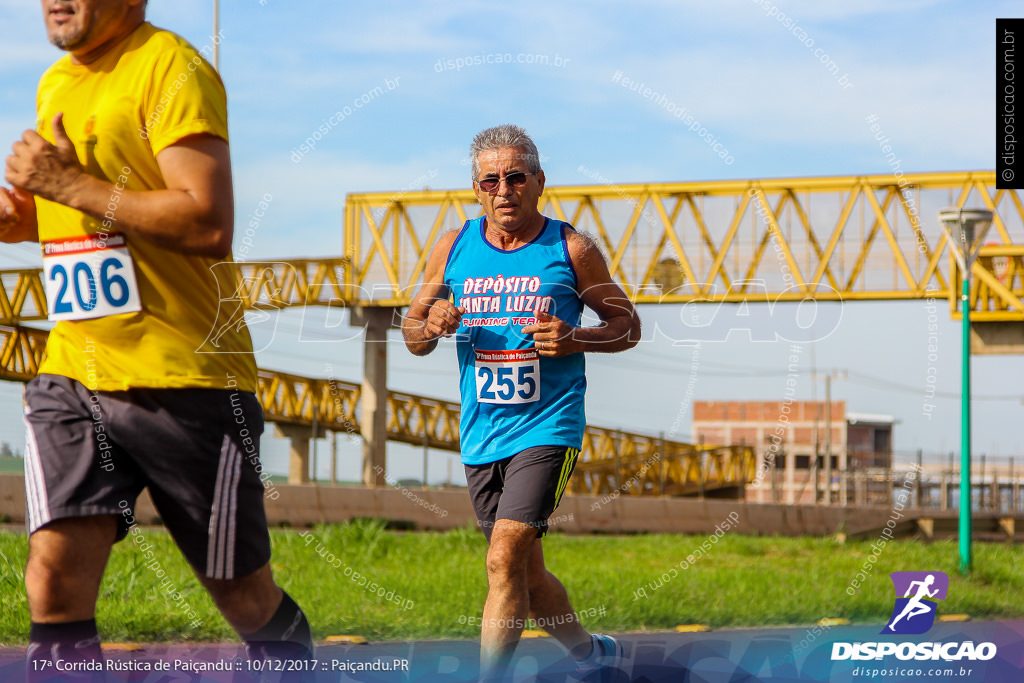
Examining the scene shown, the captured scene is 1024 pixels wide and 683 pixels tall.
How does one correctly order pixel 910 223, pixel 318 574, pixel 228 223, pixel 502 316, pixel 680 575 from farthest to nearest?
pixel 910 223, pixel 680 575, pixel 318 574, pixel 502 316, pixel 228 223

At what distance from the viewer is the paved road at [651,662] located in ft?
17.8

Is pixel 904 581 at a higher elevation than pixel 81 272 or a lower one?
lower

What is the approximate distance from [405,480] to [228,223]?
50.8 ft

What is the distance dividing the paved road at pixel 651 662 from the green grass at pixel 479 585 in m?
0.62

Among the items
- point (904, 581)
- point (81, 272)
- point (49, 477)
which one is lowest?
point (904, 581)

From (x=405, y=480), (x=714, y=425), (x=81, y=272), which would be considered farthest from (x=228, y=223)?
(x=714, y=425)

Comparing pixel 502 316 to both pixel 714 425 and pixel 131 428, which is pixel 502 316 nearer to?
pixel 131 428

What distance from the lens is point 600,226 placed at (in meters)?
27.8

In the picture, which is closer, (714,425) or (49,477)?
(49,477)

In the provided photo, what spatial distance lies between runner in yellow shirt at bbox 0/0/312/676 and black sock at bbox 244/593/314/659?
0.44 feet

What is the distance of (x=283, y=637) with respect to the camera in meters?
3.51

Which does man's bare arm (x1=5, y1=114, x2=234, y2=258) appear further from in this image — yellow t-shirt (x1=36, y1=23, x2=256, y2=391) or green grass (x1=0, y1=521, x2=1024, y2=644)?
green grass (x1=0, y1=521, x2=1024, y2=644)

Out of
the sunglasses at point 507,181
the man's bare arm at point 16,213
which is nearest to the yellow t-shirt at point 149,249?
the man's bare arm at point 16,213

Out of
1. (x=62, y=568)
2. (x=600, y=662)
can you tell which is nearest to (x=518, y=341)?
(x=600, y=662)
